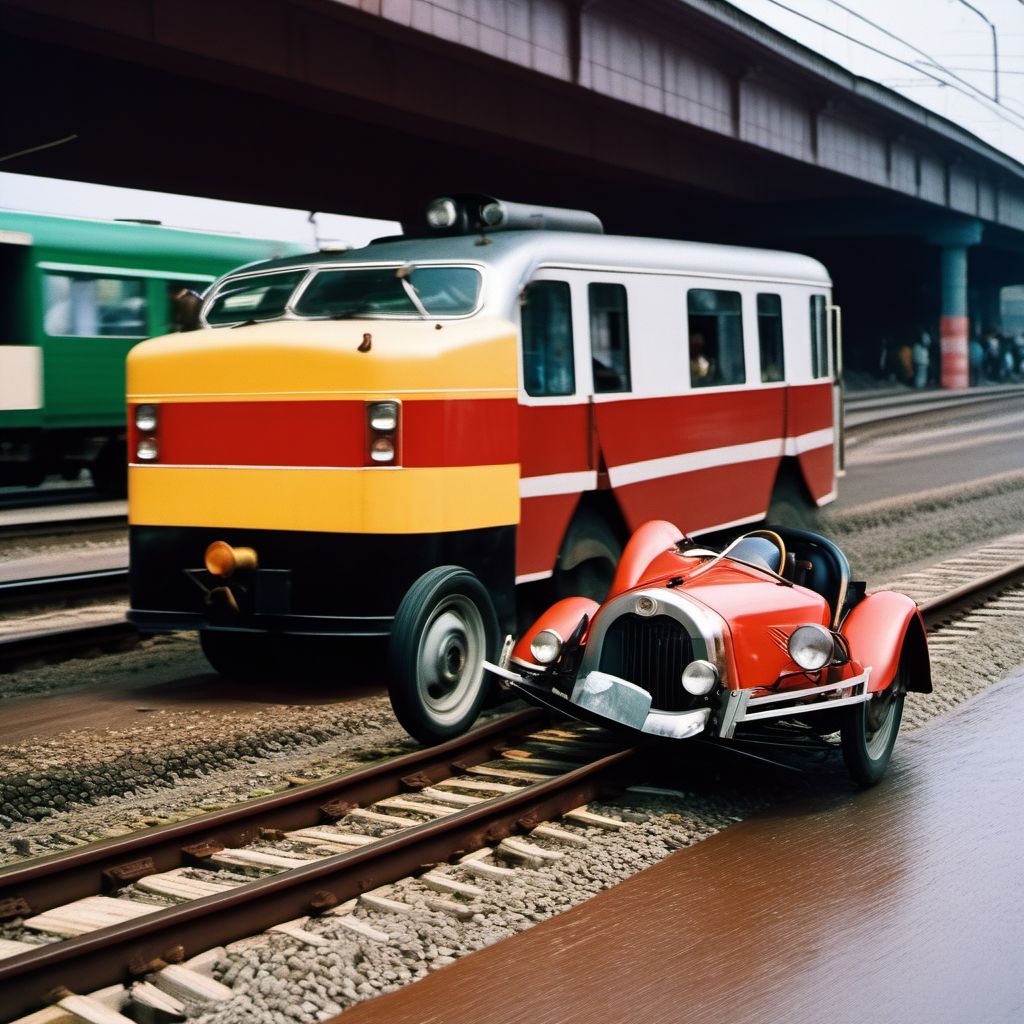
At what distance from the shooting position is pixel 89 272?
1998 cm

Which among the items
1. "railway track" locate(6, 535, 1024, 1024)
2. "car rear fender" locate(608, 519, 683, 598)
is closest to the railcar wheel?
"railway track" locate(6, 535, 1024, 1024)

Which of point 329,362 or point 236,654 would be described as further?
point 236,654

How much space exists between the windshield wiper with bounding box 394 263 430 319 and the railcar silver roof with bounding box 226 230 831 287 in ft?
0.83

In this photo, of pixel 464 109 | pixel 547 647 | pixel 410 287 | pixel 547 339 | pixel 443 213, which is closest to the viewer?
pixel 547 647

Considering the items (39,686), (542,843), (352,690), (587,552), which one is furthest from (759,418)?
(542,843)

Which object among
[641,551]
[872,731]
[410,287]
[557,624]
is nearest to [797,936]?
[872,731]

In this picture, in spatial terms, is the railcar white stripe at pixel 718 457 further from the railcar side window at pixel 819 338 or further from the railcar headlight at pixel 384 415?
the railcar headlight at pixel 384 415

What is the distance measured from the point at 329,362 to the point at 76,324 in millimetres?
12672

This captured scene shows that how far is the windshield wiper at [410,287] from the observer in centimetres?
897

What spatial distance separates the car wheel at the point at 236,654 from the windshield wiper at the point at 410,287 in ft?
7.38

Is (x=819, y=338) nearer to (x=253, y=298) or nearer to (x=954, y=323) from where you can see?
(x=253, y=298)

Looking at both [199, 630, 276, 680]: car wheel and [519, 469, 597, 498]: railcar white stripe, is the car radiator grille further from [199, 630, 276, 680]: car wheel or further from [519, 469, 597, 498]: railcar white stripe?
[199, 630, 276, 680]: car wheel

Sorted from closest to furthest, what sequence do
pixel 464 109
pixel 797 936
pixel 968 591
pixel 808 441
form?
pixel 797 936, pixel 968 591, pixel 808 441, pixel 464 109

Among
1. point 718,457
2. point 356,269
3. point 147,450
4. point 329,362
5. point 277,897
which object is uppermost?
point 356,269
